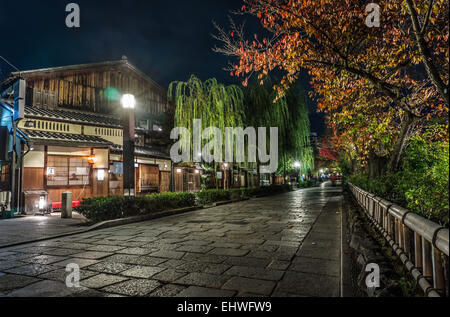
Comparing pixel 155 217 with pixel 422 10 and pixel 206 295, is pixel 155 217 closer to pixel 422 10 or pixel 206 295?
pixel 206 295

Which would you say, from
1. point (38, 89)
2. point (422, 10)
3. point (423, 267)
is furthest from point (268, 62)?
point (38, 89)

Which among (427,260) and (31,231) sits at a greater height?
(427,260)

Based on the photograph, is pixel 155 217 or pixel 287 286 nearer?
pixel 287 286

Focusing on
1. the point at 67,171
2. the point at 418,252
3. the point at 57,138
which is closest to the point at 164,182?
the point at 67,171

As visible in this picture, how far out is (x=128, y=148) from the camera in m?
10.6

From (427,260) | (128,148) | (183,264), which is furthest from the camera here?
(128,148)


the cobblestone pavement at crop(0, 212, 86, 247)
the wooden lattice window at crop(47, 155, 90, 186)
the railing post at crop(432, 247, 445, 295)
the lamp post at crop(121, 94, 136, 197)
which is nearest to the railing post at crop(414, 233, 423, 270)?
the railing post at crop(432, 247, 445, 295)

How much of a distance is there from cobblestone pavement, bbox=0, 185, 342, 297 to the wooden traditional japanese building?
860cm

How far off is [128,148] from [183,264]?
23.7ft

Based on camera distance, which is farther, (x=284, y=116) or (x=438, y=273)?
(x=284, y=116)

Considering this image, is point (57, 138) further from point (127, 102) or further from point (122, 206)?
point (122, 206)

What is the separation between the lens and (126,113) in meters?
10.6
